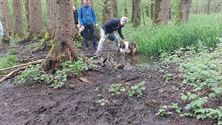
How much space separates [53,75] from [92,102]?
2305 mm

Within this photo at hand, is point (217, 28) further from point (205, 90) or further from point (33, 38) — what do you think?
point (33, 38)

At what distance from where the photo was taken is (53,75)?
10.6m

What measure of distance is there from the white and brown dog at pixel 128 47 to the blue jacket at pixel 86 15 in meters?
1.69

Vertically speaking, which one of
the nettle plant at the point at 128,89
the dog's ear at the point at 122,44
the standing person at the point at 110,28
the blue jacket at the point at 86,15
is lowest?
the nettle plant at the point at 128,89

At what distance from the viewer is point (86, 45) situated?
53.8 feet

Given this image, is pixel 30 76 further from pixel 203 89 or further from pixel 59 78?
pixel 203 89

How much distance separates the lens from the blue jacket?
15445 mm

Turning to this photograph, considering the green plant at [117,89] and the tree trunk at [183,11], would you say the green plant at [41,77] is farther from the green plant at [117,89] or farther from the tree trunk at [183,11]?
the tree trunk at [183,11]

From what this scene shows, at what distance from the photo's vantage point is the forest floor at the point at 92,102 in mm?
7695

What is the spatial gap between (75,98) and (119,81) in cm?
135

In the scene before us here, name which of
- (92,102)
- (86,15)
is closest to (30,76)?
(92,102)

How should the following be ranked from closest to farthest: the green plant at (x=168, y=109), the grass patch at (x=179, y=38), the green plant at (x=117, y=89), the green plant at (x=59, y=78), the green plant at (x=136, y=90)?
the green plant at (x=168, y=109)
the green plant at (x=136, y=90)
the green plant at (x=117, y=89)
the green plant at (x=59, y=78)
the grass patch at (x=179, y=38)

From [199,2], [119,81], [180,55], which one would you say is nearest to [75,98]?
[119,81]

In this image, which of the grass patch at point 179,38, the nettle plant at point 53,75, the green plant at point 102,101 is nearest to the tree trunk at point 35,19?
the grass patch at point 179,38
